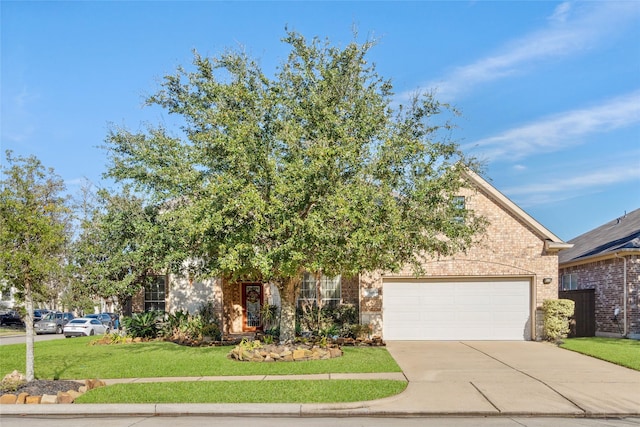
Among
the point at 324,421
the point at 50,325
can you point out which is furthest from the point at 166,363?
the point at 50,325

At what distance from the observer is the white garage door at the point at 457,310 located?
2181 centimetres

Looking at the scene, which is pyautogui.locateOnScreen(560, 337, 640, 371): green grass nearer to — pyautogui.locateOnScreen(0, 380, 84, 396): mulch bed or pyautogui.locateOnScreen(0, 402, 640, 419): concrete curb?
pyautogui.locateOnScreen(0, 402, 640, 419): concrete curb

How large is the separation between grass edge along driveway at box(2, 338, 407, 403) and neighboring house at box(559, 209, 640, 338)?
369 inches

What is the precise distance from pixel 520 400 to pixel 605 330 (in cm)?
1378

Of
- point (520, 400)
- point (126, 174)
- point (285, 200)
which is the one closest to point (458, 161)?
point (285, 200)

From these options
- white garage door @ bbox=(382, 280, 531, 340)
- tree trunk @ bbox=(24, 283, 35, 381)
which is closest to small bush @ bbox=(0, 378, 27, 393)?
tree trunk @ bbox=(24, 283, 35, 381)

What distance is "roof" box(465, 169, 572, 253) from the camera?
21391 millimetres

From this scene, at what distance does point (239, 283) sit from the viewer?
24.7 m

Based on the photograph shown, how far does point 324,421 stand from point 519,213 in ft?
47.2

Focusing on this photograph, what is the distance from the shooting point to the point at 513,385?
12016 millimetres

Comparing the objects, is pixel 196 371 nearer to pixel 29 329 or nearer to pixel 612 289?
pixel 29 329

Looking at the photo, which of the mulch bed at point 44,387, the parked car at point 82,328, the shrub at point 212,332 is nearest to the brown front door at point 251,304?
the shrub at point 212,332

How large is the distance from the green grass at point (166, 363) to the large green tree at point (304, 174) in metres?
2.25

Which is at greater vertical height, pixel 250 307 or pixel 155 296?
pixel 155 296
